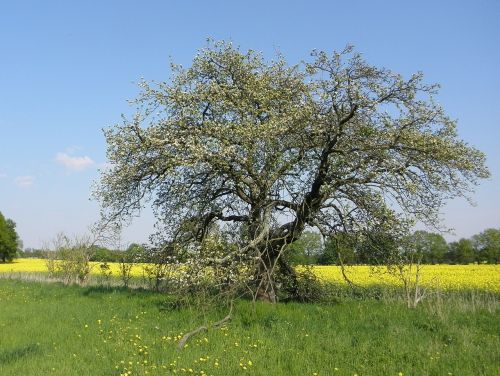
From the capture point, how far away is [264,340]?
438 inches

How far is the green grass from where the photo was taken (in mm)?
9281

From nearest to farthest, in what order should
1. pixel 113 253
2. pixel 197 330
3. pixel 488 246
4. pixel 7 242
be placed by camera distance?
pixel 197 330 < pixel 113 253 < pixel 488 246 < pixel 7 242

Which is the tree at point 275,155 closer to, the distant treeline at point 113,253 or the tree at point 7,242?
the distant treeline at point 113,253

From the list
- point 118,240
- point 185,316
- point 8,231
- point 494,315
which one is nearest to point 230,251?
point 185,316

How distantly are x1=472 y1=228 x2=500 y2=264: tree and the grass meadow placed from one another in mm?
56592

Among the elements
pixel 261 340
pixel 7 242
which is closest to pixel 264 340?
pixel 261 340

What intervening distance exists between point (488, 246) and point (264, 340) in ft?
232

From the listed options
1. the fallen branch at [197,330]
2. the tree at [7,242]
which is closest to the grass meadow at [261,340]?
the fallen branch at [197,330]

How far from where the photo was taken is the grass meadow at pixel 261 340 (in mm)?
9266

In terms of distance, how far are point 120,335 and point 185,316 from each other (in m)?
2.25

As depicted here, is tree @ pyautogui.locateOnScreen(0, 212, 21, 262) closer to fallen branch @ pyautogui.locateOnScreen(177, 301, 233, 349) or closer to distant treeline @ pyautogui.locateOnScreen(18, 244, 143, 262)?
distant treeline @ pyautogui.locateOnScreen(18, 244, 143, 262)

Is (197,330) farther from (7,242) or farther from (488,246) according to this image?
(7,242)

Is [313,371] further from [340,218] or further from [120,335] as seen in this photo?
[340,218]

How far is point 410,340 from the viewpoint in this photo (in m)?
11.0
